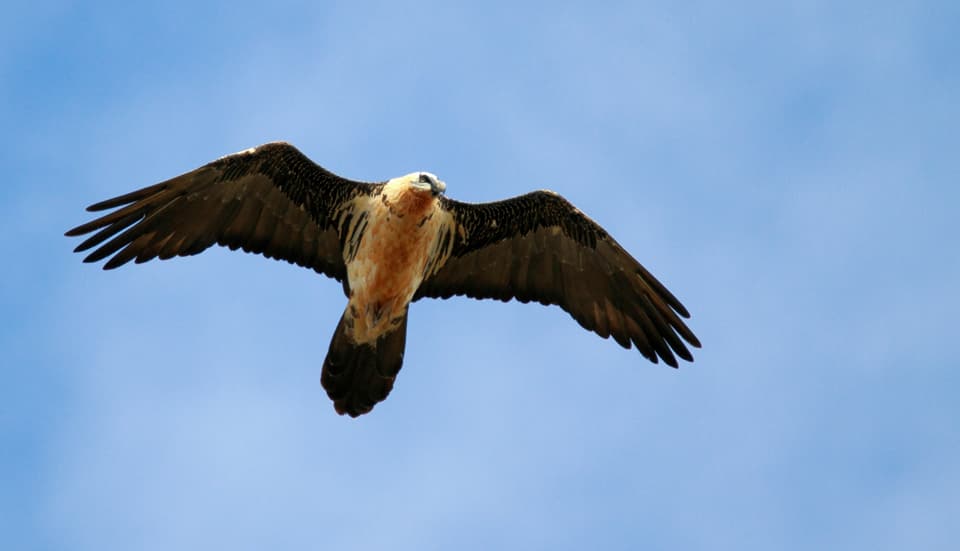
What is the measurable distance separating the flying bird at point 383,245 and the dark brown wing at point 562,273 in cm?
1

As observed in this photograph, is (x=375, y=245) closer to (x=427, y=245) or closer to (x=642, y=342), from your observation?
(x=427, y=245)

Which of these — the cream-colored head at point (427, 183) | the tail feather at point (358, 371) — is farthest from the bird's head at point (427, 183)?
the tail feather at point (358, 371)

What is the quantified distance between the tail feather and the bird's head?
6.00ft

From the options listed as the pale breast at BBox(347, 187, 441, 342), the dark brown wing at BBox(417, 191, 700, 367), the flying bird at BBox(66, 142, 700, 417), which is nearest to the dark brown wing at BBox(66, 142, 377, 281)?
the flying bird at BBox(66, 142, 700, 417)

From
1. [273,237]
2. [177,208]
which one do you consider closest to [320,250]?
[273,237]

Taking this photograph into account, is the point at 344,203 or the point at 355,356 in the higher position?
the point at 344,203

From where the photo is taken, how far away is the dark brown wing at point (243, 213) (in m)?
15.3

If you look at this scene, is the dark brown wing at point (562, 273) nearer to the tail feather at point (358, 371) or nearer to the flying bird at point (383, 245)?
the flying bird at point (383, 245)

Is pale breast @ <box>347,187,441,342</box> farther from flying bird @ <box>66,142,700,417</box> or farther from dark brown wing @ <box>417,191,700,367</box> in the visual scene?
dark brown wing @ <box>417,191,700,367</box>

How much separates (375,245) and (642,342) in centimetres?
367

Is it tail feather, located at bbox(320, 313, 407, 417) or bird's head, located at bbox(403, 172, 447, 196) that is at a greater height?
bird's head, located at bbox(403, 172, 447, 196)

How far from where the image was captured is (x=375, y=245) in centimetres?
1523

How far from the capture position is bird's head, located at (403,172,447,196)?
1495 cm

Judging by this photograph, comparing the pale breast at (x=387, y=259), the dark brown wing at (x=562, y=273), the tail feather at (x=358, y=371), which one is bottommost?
the tail feather at (x=358, y=371)
